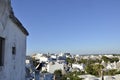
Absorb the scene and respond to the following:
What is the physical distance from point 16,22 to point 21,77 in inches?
74.6

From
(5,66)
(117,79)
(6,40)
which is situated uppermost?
(6,40)

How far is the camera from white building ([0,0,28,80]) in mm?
7094

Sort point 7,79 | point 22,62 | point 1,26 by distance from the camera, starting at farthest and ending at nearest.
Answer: point 22,62 < point 7,79 < point 1,26

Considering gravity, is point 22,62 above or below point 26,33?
below

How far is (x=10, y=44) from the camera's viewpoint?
7.63 meters

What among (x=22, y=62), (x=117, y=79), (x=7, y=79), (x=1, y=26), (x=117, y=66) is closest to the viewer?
(x=1, y=26)

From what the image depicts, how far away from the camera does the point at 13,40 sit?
783 cm

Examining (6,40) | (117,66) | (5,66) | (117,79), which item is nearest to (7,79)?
(5,66)

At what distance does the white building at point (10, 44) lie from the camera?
7.09m

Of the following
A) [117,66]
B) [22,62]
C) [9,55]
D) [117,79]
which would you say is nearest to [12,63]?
[9,55]

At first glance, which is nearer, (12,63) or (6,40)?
(6,40)

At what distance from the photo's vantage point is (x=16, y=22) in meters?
7.89

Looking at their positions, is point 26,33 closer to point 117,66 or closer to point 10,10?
point 10,10

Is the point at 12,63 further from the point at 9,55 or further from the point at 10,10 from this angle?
the point at 10,10
